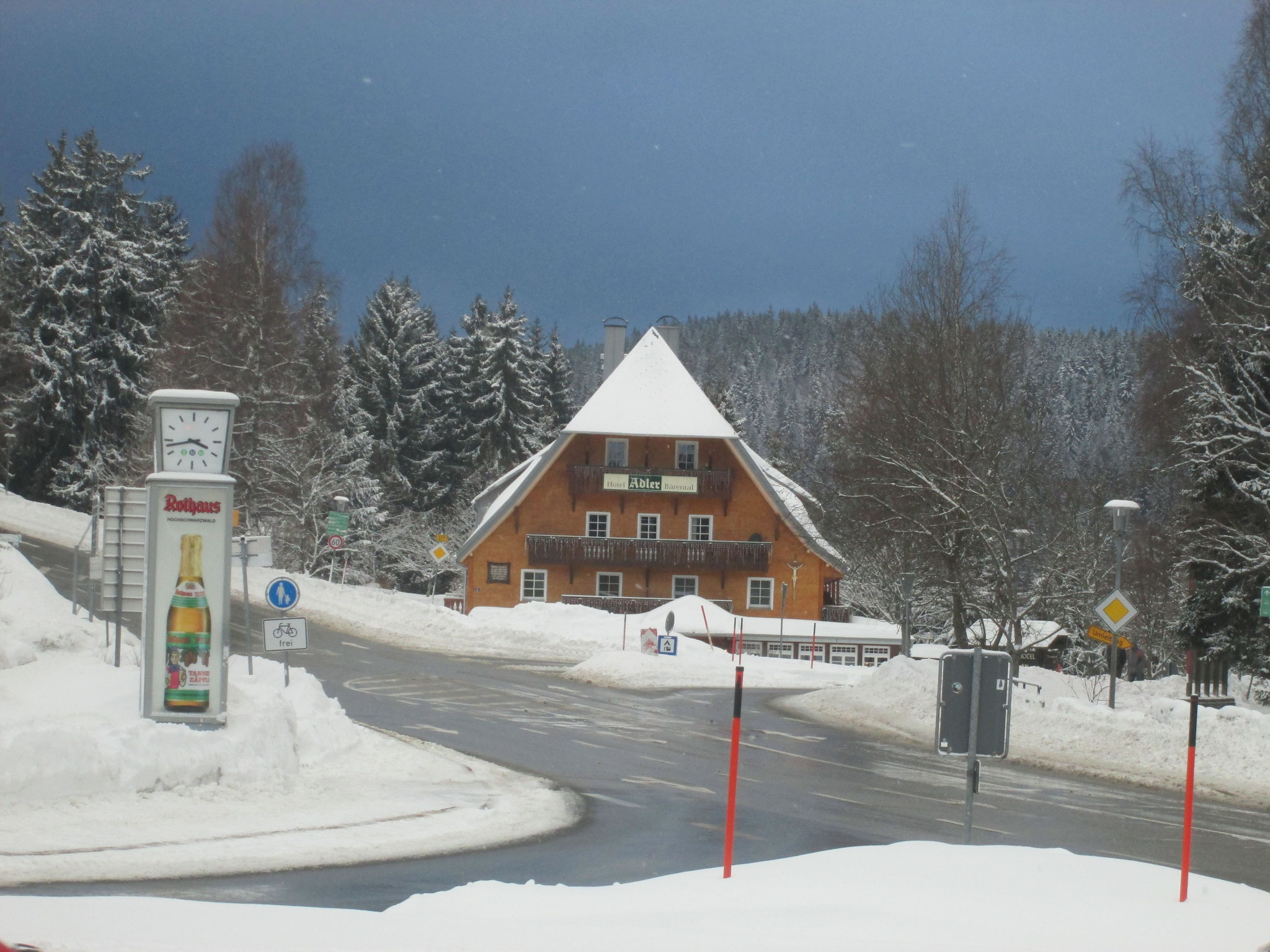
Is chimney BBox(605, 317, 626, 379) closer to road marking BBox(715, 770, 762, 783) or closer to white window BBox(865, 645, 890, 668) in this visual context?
white window BBox(865, 645, 890, 668)

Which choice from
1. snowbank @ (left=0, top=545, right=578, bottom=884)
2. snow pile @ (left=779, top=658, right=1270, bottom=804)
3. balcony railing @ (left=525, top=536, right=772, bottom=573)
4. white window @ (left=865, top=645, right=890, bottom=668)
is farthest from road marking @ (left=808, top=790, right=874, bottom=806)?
balcony railing @ (left=525, top=536, right=772, bottom=573)

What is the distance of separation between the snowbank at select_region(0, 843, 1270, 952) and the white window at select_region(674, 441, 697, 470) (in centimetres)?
4290

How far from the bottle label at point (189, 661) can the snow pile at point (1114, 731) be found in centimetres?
1228

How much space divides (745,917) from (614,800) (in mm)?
7792

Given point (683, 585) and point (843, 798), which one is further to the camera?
point (683, 585)

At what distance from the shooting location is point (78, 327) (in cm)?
5641

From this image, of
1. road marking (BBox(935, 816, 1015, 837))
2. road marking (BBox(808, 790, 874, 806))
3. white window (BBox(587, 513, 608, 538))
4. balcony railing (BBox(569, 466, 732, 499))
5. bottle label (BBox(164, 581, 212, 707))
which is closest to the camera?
road marking (BBox(935, 816, 1015, 837))

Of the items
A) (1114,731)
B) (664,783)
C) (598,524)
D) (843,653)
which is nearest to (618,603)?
(598,524)

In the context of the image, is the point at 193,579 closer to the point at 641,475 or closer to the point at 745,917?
the point at 745,917

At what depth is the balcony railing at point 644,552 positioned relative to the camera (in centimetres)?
5038

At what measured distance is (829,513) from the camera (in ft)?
133

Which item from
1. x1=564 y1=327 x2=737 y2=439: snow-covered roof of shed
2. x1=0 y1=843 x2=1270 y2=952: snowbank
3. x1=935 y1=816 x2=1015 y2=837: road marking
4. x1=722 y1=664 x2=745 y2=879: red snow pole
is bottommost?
x1=935 y1=816 x2=1015 y2=837: road marking

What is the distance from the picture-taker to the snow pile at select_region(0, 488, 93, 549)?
47.1 meters

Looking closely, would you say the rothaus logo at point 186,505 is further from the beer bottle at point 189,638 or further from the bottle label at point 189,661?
the bottle label at point 189,661
